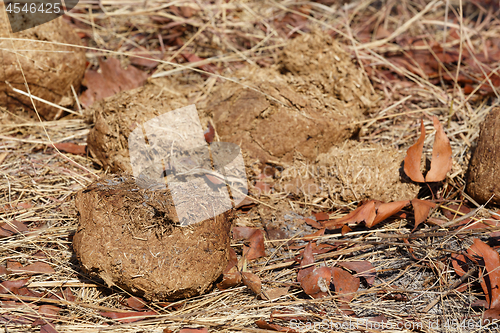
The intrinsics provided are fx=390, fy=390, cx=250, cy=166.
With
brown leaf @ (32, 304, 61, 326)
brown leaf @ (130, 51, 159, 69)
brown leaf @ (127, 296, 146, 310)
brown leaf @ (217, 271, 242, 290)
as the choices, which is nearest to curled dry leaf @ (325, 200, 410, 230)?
brown leaf @ (217, 271, 242, 290)

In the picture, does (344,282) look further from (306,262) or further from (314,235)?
(314,235)

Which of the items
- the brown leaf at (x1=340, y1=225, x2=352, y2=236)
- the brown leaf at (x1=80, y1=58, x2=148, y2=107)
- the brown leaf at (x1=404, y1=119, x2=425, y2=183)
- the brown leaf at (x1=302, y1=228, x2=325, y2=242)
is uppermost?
the brown leaf at (x1=80, y1=58, x2=148, y2=107)

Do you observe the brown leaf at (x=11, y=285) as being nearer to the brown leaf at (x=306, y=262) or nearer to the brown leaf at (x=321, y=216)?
the brown leaf at (x=306, y=262)

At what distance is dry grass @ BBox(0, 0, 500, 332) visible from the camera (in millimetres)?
1640

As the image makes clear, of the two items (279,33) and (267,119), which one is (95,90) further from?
(279,33)

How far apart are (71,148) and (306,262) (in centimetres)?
161

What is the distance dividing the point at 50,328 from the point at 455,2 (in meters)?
4.59

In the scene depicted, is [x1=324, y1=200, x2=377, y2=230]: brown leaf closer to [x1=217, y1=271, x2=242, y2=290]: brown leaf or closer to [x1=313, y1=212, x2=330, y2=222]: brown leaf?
[x1=313, y1=212, x2=330, y2=222]: brown leaf

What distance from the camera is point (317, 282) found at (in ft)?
5.58

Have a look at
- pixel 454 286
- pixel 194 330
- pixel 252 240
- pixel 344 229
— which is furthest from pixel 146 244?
pixel 454 286

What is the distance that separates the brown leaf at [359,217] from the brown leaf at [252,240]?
1.17ft

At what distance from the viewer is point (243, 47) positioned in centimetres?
334

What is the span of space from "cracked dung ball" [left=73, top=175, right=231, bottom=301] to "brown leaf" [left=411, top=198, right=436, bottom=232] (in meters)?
0.99

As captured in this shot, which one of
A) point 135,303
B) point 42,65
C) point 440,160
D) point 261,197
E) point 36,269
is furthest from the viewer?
point 42,65
